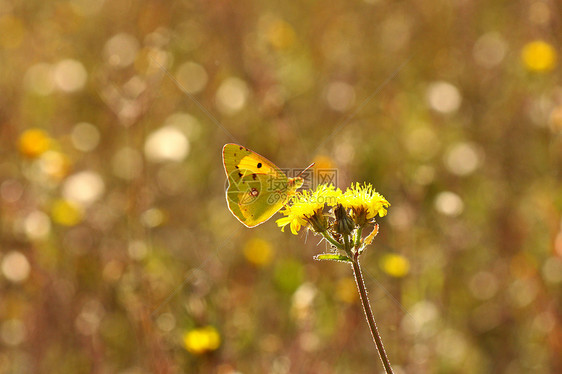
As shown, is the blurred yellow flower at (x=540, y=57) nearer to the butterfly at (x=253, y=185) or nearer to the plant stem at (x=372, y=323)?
the butterfly at (x=253, y=185)

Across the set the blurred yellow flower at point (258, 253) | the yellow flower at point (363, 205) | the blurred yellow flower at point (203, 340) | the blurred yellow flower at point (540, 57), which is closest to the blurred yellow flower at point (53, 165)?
the blurred yellow flower at point (258, 253)

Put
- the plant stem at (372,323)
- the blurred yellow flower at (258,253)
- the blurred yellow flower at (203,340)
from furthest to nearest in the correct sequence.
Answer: the blurred yellow flower at (258,253), the blurred yellow flower at (203,340), the plant stem at (372,323)

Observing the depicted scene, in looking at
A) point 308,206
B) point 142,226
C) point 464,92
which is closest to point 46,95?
point 142,226

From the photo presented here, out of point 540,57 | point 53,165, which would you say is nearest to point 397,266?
point 540,57

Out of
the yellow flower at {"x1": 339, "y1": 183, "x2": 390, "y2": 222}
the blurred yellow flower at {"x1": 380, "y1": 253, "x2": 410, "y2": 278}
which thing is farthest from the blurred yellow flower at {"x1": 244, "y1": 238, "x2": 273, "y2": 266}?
the yellow flower at {"x1": 339, "y1": 183, "x2": 390, "y2": 222}

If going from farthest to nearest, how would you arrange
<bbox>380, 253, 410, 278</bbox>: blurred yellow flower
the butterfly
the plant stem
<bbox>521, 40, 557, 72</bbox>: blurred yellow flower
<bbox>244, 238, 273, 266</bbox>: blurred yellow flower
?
<bbox>521, 40, 557, 72</bbox>: blurred yellow flower → <bbox>244, 238, 273, 266</bbox>: blurred yellow flower → <bbox>380, 253, 410, 278</bbox>: blurred yellow flower → the butterfly → the plant stem

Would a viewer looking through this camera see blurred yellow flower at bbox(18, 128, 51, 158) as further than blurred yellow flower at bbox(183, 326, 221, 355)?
Yes

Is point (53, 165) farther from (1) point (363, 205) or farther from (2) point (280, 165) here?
A: (1) point (363, 205)

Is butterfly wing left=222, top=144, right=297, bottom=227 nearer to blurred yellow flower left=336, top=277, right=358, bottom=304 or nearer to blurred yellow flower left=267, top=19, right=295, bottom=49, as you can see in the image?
blurred yellow flower left=336, top=277, right=358, bottom=304
